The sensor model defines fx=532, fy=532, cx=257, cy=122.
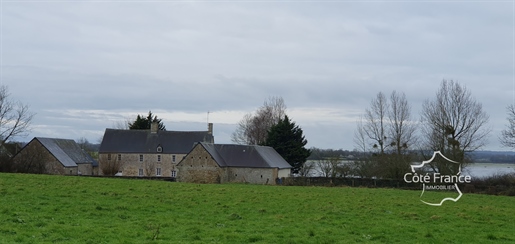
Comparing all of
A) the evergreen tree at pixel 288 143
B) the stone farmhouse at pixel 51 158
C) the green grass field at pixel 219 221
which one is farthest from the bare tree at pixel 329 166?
the green grass field at pixel 219 221

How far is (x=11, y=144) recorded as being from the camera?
60.9 meters

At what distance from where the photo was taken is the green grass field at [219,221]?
12070 millimetres

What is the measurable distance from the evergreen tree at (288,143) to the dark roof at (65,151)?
72.9 feet

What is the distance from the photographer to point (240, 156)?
5384cm

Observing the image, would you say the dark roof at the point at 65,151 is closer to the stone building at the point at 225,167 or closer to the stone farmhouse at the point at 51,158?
the stone farmhouse at the point at 51,158

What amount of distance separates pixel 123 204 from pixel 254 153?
35.5 meters

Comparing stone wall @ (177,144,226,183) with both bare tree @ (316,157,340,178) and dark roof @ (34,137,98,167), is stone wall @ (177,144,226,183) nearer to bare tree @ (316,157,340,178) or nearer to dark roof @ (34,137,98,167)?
bare tree @ (316,157,340,178)

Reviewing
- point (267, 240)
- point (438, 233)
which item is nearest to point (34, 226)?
point (267, 240)

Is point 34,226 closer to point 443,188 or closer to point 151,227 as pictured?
point 151,227

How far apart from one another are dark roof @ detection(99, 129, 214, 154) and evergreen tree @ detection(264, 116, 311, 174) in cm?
951

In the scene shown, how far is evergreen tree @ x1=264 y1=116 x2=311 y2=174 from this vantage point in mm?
64375

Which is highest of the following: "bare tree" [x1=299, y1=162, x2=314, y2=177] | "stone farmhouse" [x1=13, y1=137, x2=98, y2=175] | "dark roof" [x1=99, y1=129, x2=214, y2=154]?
"dark roof" [x1=99, y1=129, x2=214, y2=154]

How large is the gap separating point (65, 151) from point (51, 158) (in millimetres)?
4748

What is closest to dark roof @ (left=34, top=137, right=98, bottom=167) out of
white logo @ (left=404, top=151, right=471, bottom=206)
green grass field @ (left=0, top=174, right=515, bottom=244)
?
white logo @ (left=404, top=151, right=471, bottom=206)
